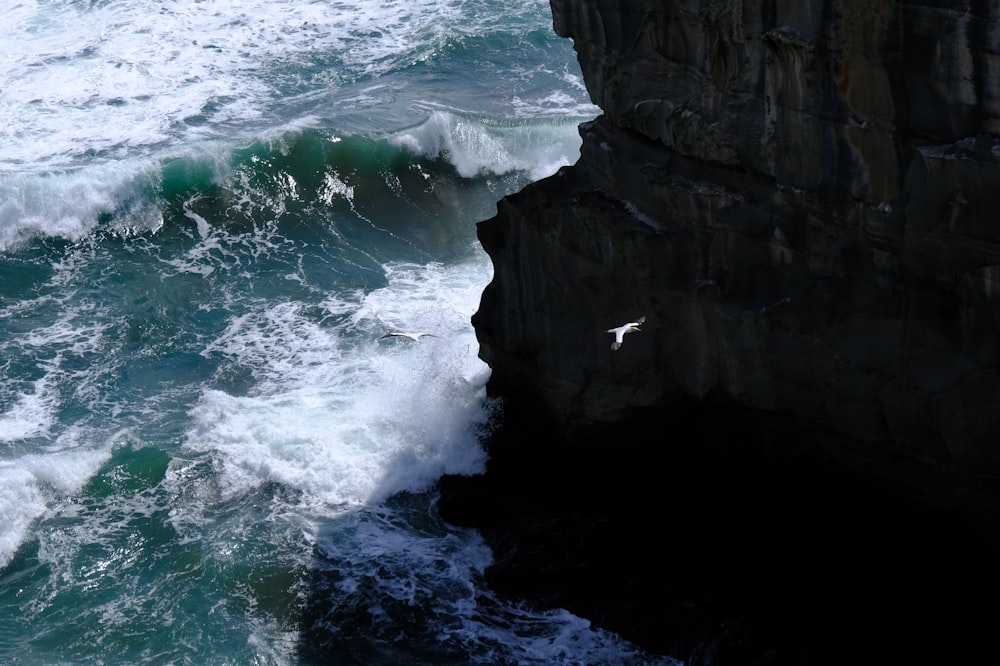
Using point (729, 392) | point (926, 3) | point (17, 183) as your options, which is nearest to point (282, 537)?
point (729, 392)

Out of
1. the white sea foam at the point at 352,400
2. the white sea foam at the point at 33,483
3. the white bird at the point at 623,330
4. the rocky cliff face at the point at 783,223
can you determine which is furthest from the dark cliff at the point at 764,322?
the white sea foam at the point at 33,483

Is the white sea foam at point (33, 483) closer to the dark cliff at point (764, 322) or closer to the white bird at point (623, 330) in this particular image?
the dark cliff at point (764, 322)

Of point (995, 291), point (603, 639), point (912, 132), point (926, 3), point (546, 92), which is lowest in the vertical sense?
point (603, 639)

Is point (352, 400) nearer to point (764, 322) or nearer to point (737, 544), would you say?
point (737, 544)

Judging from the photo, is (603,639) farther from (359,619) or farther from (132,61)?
(132,61)

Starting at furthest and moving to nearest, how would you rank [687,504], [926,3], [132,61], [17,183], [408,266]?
[132,61]
[17,183]
[408,266]
[687,504]
[926,3]

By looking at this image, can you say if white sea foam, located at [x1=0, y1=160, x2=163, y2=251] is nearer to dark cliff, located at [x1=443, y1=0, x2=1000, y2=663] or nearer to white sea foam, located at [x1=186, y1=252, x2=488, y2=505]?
white sea foam, located at [x1=186, y1=252, x2=488, y2=505]
